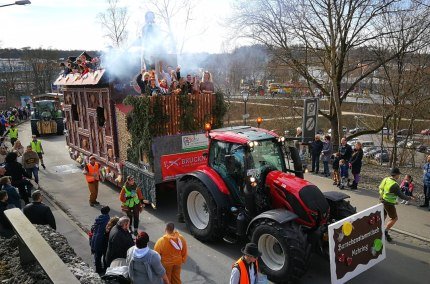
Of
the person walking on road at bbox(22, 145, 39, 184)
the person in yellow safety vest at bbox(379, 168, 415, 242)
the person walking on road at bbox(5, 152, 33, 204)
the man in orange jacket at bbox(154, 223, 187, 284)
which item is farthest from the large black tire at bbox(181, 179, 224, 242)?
the person walking on road at bbox(22, 145, 39, 184)

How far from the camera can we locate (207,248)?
6.80 metres

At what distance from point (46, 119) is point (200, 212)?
1818 centimetres

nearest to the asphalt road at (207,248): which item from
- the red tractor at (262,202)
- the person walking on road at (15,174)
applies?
the red tractor at (262,202)

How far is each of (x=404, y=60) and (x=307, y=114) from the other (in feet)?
20.8

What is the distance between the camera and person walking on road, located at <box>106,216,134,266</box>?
5.03 m

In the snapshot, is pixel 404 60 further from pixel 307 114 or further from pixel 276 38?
pixel 307 114

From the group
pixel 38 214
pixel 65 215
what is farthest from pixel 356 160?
Result: pixel 38 214

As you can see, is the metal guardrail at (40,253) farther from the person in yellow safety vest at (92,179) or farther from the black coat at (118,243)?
the person in yellow safety vest at (92,179)

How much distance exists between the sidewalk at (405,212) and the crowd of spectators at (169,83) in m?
4.57

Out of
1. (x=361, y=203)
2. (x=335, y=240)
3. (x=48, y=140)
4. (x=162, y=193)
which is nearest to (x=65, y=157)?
(x=48, y=140)

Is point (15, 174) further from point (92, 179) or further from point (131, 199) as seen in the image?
point (131, 199)

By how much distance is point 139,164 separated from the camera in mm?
9086

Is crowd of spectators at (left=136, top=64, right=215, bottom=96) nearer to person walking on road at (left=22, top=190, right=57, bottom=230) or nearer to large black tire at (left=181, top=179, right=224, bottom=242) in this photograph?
large black tire at (left=181, top=179, right=224, bottom=242)

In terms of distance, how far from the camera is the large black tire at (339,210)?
6.21 m
